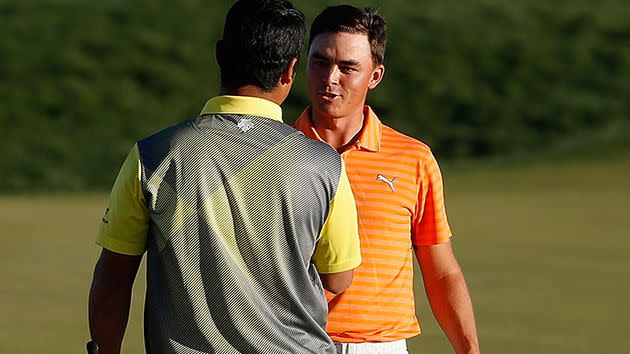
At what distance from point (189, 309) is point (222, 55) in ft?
1.78

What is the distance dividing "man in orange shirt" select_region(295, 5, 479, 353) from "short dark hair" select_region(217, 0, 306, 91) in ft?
3.09

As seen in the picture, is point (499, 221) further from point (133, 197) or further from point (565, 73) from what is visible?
point (565, 73)

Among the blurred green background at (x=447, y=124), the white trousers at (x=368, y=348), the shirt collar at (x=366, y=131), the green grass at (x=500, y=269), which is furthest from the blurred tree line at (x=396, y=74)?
the white trousers at (x=368, y=348)

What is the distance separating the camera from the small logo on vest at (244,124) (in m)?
3.00

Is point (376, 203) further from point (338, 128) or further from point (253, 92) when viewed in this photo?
point (253, 92)

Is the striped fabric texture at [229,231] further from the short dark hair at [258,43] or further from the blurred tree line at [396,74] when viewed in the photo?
the blurred tree line at [396,74]

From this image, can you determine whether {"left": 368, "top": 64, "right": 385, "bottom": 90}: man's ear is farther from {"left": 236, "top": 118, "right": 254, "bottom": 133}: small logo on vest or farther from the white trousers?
{"left": 236, "top": 118, "right": 254, "bottom": 133}: small logo on vest

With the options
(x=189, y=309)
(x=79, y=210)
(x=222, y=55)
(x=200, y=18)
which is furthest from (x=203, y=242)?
(x=200, y=18)

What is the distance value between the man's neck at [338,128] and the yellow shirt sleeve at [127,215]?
1263 mm

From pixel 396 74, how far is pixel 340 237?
4450 cm

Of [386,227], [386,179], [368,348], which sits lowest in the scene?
[368,348]

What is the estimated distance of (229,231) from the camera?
2.93m

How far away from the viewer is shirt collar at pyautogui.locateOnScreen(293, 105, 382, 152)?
4.08 m

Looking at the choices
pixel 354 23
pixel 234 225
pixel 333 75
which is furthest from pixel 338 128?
pixel 234 225
